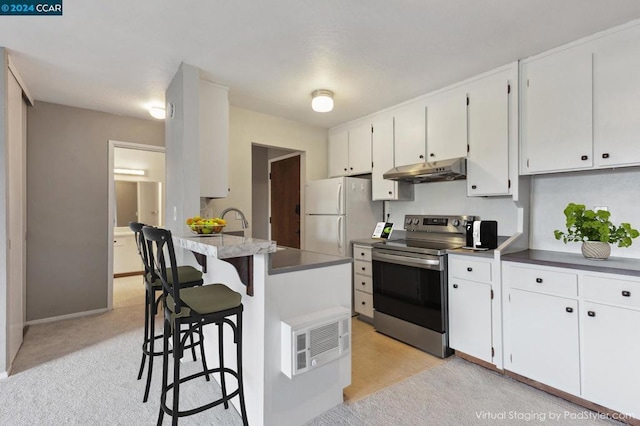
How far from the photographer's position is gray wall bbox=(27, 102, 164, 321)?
344 centimetres

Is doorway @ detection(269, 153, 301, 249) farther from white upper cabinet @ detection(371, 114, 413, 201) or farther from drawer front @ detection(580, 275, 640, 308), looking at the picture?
drawer front @ detection(580, 275, 640, 308)

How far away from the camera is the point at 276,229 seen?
16.7 ft

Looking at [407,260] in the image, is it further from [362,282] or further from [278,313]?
[278,313]

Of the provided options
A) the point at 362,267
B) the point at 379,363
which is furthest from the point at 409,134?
the point at 379,363

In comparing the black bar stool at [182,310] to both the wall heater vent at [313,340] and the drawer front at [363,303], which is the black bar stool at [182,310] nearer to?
the wall heater vent at [313,340]

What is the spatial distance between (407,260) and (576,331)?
128cm

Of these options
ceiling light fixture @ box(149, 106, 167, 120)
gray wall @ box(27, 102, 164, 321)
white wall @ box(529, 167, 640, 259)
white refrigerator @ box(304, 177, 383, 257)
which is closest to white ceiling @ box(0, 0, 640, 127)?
ceiling light fixture @ box(149, 106, 167, 120)

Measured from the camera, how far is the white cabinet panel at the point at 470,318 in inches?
96.0

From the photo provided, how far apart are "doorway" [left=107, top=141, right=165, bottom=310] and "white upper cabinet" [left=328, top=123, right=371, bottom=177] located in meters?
3.55

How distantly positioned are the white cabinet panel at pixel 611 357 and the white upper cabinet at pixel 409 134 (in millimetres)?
1922

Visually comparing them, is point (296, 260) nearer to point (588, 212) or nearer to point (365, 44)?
point (365, 44)

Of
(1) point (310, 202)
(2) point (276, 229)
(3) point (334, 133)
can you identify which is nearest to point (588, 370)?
(1) point (310, 202)

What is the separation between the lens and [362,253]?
356 centimetres

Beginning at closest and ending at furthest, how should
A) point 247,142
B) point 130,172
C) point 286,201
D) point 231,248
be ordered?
1. point 231,248
2. point 247,142
3. point 286,201
4. point 130,172
